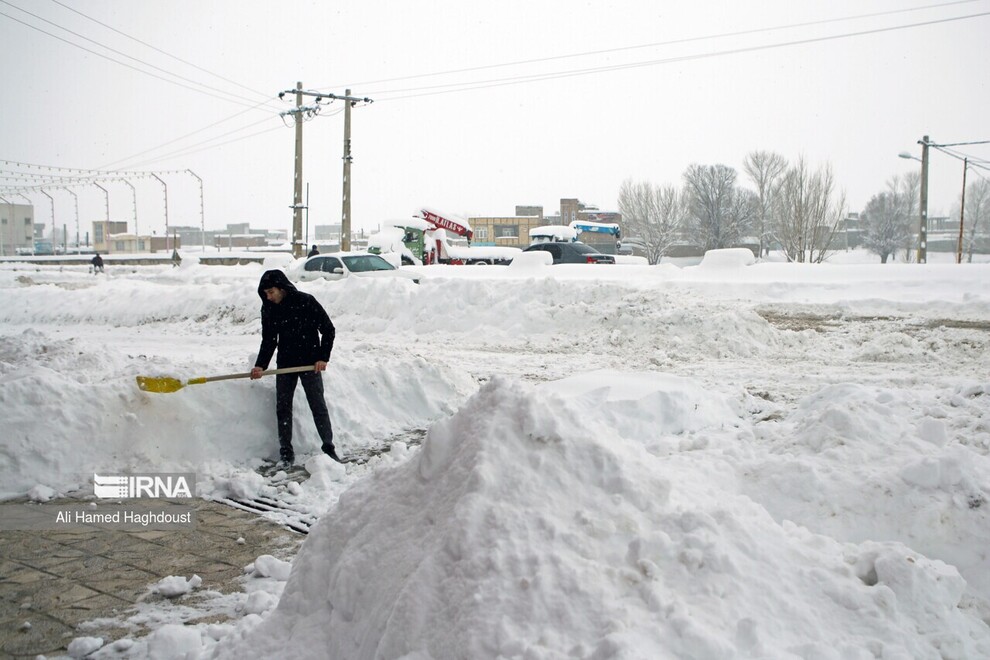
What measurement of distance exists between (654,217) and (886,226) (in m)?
19.9

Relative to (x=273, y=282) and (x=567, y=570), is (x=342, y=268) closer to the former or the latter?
(x=273, y=282)

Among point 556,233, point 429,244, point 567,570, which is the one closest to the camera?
point 567,570

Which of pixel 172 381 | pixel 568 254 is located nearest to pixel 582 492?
pixel 172 381

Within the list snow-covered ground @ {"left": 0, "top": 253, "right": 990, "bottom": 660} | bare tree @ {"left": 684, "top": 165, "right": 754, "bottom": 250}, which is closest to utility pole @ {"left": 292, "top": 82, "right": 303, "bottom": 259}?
snow-covered ground @ {"left": 0, "top": 253, "right": 990, "bottom": 660}

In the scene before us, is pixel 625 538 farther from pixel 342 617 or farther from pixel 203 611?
pixel 203 611

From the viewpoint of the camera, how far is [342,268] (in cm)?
1992

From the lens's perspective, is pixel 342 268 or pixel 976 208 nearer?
pixel 342 268

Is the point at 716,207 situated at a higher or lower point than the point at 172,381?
higher

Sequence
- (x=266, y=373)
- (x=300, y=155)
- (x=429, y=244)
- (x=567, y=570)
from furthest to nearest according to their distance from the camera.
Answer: (x=429, y=244) < (x=300, y=155) < (x=266, y=373) < (x=567, y=570)

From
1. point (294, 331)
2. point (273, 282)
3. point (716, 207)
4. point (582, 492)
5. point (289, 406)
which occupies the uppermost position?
point (716, 207)

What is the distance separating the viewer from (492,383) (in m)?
3.49

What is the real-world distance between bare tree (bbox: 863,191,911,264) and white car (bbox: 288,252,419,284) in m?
53.7

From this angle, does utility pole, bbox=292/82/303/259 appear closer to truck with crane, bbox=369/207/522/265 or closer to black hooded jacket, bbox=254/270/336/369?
truck with crane, bbox=369/207/522/265

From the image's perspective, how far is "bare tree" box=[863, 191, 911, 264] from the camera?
62.8 meters
